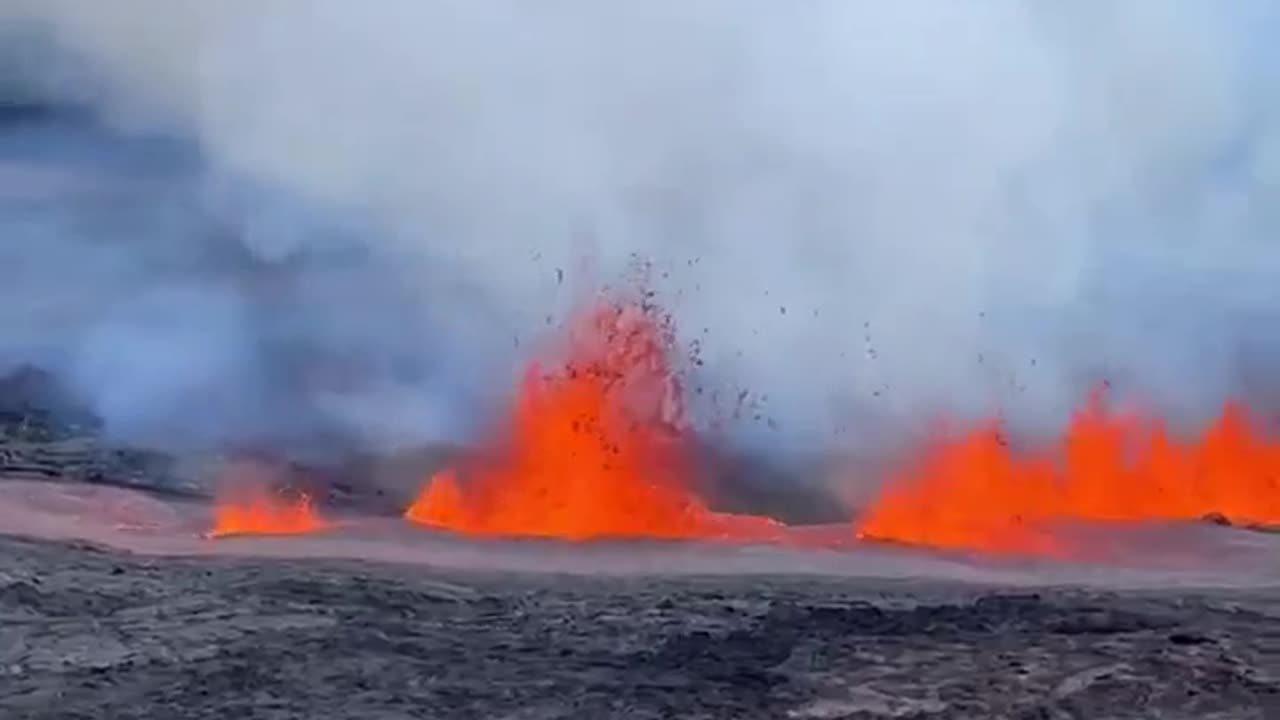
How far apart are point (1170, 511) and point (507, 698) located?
208 inches

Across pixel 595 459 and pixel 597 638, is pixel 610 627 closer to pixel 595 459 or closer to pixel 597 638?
pixel 597 638

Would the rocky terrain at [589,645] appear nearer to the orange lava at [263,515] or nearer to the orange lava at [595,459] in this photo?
the orange lava at [263,515]

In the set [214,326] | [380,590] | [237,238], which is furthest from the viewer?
[237,238]

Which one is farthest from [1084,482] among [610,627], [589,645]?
[589,645]

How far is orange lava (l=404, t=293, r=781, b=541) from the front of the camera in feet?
34.8

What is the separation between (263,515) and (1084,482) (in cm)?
460

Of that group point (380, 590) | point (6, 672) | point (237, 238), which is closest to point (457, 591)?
point (380, 590)

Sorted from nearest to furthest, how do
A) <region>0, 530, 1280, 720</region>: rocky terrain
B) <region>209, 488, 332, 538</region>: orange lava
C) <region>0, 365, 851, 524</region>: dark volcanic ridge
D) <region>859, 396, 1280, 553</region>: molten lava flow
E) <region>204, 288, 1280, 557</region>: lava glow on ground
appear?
Result: <region>0, 530, 1280, 720</region>: rocky terrain
<region>209, 488, 332, 538</region>: orange lava
<region>204, 288, 1280, 557</region>: lava glow on ground
<region>859, 396, 1280, 553</region>: molten lava flow
<region>0, 365, 851, 524</region>: dark volcanic ridge

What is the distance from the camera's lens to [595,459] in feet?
37.3

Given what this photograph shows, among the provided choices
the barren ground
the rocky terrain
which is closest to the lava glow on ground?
the barren ground

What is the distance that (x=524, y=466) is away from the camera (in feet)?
37.7

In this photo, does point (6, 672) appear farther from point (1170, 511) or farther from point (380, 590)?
point (1170, 511)

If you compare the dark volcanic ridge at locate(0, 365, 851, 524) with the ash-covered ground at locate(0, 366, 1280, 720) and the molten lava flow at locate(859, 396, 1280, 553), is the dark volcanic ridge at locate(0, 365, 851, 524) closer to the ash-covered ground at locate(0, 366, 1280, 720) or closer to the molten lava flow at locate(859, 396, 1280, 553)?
the molten lava flow at locate(859, 396, 1280, 553)

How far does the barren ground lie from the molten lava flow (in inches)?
49.1
